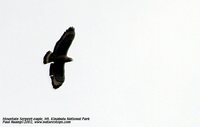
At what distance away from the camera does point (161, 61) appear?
233cm

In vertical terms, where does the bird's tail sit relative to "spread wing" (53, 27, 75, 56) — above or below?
below

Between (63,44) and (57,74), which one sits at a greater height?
(63,44)

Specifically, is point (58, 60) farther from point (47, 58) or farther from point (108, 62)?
point (108, 62)

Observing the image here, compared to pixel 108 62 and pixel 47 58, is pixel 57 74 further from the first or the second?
pixel 108 62

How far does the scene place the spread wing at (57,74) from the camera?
2281 mm

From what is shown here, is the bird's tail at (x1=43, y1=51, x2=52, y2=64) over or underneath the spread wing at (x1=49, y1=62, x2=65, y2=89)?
over

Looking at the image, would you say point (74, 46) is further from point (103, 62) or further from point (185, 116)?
point (185, 116)

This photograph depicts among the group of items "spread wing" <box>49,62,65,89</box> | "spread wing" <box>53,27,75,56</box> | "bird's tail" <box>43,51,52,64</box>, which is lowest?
"spread wing" <box>49,62,65,89</box>

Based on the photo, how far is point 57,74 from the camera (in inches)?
89.9

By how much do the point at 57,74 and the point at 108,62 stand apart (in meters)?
0.28

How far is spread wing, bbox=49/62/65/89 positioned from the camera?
7.48 ft

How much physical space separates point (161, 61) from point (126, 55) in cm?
19

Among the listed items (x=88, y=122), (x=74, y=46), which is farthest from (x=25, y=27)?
(x=88, y=122)

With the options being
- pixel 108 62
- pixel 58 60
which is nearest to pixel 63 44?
pixel 58 60
